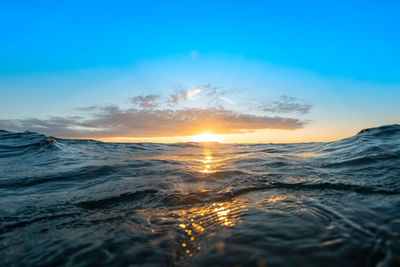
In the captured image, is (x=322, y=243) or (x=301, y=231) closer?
(x=322, y=243)

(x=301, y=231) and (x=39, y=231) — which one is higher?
(x=301, y=231)

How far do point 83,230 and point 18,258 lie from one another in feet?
1.91

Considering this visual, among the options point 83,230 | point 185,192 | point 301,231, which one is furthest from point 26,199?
point 301,231

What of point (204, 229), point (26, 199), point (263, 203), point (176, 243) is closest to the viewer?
point (176, 243)

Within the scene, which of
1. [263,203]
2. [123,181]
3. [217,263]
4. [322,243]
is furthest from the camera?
[123,181]

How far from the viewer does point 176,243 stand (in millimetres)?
1922

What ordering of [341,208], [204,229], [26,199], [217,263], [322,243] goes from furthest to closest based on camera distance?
[26,199]
[341,208]
[204,229]
[322,243]
[217,263]

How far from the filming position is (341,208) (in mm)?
2525

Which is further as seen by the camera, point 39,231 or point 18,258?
point 39,231

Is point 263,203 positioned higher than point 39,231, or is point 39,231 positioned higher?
point 263,203

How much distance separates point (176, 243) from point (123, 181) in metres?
3.14

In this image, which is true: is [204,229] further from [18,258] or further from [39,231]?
[39,231]

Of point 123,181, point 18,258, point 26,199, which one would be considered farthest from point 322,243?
point 26,199

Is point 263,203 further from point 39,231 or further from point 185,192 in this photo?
point 39,231
